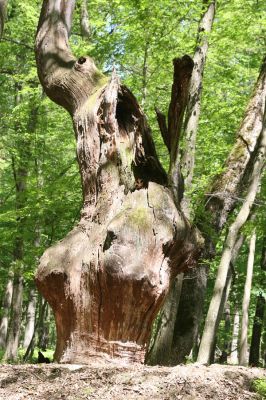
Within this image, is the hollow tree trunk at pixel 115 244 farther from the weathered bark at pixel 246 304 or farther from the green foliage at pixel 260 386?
the weathered bark at pixel 246 304

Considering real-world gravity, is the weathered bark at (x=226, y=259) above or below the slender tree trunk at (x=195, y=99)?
below

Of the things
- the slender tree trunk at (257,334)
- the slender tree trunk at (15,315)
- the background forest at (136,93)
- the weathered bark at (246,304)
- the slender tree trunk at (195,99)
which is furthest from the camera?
the slender tree trunk at (257,334)

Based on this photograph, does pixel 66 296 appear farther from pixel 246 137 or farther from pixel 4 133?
pixel 4 133

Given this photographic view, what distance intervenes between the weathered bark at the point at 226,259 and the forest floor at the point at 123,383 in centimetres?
321

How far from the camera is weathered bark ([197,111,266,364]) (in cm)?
674

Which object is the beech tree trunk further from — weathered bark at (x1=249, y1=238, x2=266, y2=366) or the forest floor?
weathered bark at (x1=249, y1=238, x2=266, y2=366)

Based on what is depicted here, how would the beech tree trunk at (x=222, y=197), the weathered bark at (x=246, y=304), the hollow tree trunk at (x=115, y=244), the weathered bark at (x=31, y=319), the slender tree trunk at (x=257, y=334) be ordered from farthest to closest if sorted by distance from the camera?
1. the weathered bark at (x=31, y=319)
2. the slender tree trunk at (x=257, y=334)
3. the weathered bark at (x=246, y=304)
4. the beech tree trunk at (x=222, y=197)
5. the hollow tree trunk at (x=115, y=244)

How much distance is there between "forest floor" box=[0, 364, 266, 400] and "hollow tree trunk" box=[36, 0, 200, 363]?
0.44m

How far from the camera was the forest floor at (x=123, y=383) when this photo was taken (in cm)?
295

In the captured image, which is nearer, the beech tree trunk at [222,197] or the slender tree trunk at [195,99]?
the beech tree trunk at [222,197]

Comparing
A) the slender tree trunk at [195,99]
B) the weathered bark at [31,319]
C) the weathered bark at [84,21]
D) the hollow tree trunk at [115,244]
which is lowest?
the weathered bark at [31,319]

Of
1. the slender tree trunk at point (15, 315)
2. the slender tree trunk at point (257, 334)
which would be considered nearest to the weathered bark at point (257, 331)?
the slender tree trunk at point (257, 334)

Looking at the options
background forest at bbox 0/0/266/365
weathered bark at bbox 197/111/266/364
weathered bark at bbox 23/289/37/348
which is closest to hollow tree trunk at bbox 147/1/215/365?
weathered bark at bbox 197/111/266/364

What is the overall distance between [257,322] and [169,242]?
42.4 ft
